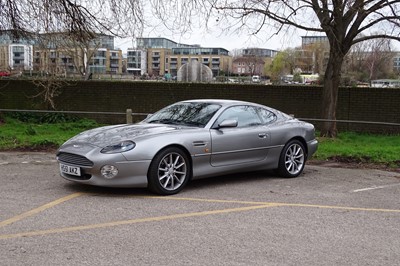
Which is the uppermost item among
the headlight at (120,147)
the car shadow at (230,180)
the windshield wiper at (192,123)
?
the windshield wiper at (192,123)

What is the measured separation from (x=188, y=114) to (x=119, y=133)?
1311 mm

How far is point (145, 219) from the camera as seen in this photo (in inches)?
207

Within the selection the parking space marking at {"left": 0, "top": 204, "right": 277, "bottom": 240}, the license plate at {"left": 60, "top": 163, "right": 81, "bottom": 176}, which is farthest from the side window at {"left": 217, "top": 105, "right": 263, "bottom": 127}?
the license plate at {"left": 60, "top": 163, "right": 81, "bottom": 176}

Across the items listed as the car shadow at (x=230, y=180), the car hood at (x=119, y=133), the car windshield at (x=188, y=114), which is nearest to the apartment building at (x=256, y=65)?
the car shadow at (x=230, y=180)

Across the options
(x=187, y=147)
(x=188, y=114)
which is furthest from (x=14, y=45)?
(x=187, y=147)

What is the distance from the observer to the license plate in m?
6.38

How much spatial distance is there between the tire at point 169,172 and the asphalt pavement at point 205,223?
0.14 metres

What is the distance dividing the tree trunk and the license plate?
9422mm

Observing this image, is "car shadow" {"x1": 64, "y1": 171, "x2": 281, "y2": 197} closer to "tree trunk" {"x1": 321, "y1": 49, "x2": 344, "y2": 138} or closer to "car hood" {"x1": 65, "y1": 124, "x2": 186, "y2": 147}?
"car hood" {"x1": 65, "y1": 124, "x2": 186, "y2": 147}

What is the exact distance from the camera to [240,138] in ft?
24.1

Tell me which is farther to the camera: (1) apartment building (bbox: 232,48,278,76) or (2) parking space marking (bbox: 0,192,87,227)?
(1) apartment building (bbox: 232,48,278,76)

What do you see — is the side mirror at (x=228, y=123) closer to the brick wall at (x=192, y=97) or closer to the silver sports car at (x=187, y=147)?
A: the silver sports car at (x=187, y=147)

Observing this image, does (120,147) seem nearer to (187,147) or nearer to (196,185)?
(187,147)

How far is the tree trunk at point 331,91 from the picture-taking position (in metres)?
13.9
